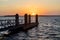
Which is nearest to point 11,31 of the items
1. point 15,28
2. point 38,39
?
point 15,28

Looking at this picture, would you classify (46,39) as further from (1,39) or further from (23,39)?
(1,39)

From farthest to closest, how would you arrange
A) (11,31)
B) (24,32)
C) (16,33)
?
1. (24,32)
2. (16,33)
3. (11,31)

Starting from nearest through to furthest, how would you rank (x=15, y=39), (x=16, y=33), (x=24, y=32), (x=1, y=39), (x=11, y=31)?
(x=1, y=39), (x=15, y=39), (x=11, y=31), (x=16, y=33), (x=24, y=32)

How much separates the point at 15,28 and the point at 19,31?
1.78 metres

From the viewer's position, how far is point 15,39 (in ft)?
53.8

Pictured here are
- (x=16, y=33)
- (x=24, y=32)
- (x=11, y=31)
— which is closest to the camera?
(x=11, y=31)

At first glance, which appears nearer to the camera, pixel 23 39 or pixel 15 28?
pixel 23 39

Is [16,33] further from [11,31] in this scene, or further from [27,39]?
[27,39]

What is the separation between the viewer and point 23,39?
16.7m

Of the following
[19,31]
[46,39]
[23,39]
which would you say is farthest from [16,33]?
[46,39]

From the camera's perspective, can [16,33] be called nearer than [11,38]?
No

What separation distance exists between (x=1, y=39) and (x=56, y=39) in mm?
6958

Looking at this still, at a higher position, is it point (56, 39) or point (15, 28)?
point (15, 28)

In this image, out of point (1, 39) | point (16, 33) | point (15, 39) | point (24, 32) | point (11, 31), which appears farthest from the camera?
point (24, 32)
